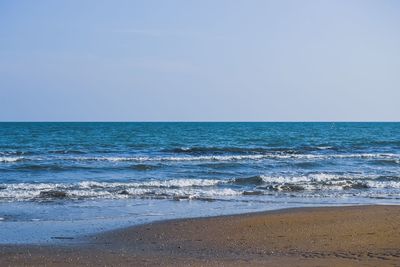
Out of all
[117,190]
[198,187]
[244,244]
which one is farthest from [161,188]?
[244,244]

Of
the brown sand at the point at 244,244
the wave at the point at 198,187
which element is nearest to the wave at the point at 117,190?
the wave at the point at 198,187

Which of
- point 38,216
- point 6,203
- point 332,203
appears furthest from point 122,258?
point 332,203

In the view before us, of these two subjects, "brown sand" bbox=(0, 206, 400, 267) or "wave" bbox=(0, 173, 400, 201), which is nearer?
"brown sand" bbox=(0, 206, 400, 267)

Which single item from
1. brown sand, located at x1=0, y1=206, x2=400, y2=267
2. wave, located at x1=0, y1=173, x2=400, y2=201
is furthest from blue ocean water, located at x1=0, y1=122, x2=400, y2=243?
brown sand, located at x1=0, y1=206, x2=400, y2=267

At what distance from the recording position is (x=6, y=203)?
49.7ft

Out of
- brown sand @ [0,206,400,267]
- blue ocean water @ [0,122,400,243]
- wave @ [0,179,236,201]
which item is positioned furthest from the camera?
wave @ [0,179,236,201]

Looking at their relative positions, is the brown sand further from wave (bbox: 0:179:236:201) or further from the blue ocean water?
wave (bbox: 0:179:236:201)

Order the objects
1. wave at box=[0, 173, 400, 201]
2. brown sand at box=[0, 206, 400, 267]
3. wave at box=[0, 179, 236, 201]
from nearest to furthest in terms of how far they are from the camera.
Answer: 1. brown sand at box=[0, 206, 400, 267]
2. wave at box=[0, 179, 236, 201]
3. wave at box=[0, 173, 400, 201]

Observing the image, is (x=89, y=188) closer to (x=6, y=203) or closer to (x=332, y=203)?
(x=6, y=203)

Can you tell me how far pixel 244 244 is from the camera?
32.2ft

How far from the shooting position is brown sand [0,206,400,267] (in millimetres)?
8336

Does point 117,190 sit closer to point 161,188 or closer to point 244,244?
point 161,188

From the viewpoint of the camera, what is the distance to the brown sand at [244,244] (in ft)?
27.3

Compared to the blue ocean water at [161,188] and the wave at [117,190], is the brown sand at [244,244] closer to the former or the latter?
the blue ocean water at [161,188]
